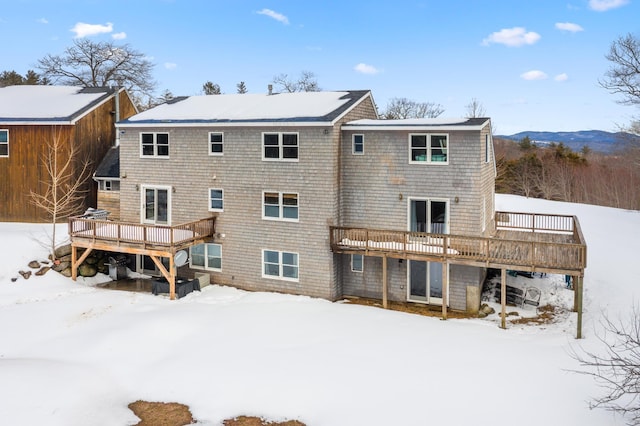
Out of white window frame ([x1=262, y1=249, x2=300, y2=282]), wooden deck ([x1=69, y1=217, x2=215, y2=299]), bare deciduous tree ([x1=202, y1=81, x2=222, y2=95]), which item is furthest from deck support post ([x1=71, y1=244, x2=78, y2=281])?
bare deciduous tree ([x1=202, y1=81, x2=222, y2=95])

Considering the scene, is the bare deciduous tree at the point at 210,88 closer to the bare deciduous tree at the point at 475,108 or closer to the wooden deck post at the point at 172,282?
the bare deciduous tree at the point at 475,108

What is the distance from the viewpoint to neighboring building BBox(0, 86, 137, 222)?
22.1m

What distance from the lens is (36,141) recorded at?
22.1m

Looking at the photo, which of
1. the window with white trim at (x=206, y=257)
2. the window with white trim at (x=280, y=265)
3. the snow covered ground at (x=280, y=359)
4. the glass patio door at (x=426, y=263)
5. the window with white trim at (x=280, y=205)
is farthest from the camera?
the window with white trim at (x=206, y=257)

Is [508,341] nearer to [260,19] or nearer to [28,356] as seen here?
[28,356]

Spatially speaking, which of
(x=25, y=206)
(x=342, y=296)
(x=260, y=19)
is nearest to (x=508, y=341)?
(x=342, y=296)

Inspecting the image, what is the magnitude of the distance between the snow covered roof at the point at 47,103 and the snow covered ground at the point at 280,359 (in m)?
7.05

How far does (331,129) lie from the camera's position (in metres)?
17.1

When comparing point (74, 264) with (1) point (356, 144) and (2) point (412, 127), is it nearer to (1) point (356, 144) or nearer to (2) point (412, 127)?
(1) point (356, 144)

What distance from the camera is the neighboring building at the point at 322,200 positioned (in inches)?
645

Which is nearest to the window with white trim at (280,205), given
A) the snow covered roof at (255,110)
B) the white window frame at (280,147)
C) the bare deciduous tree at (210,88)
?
the white window frame at (280,147)

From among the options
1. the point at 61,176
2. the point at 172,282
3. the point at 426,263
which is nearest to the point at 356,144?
the point at 426,263

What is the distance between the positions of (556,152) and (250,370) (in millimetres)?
46856

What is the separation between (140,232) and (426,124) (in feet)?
37.6
